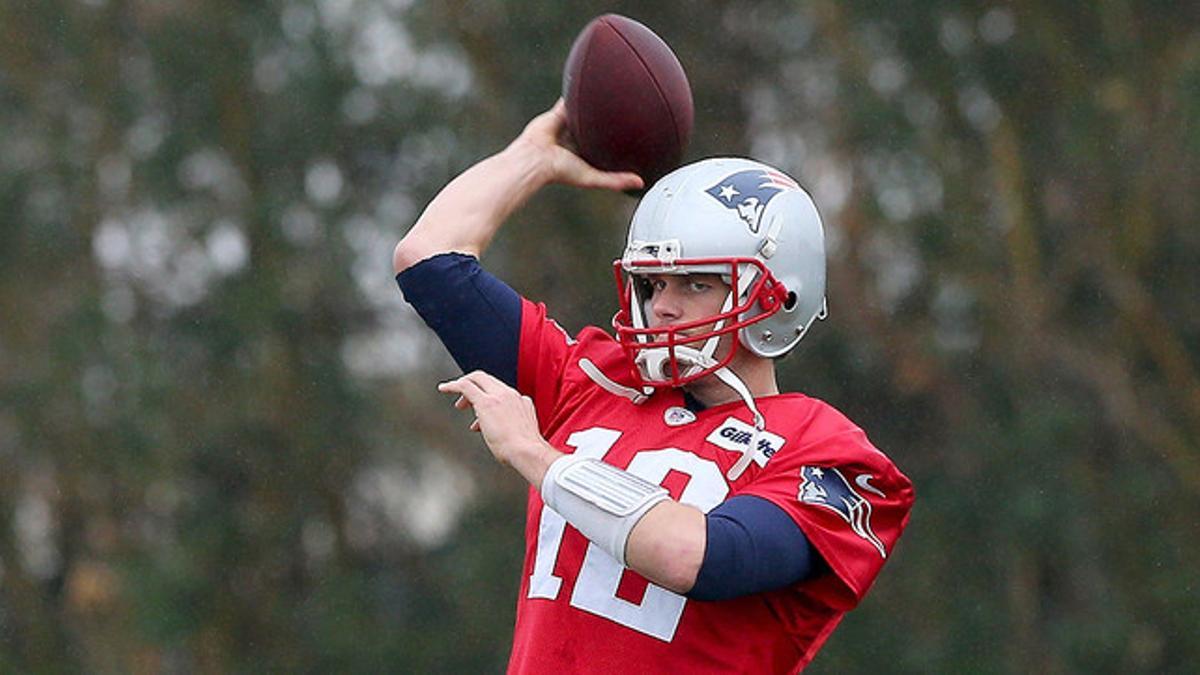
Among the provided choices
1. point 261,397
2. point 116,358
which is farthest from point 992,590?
point 116,358

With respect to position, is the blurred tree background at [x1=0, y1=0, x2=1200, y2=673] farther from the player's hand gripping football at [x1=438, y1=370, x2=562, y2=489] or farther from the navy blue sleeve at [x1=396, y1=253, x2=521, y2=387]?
the player's hand gripping football at [x1=438, y1=370, x2=562, y2=489]

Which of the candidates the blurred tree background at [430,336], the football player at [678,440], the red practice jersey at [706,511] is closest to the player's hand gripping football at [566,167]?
the football player at [678,440]

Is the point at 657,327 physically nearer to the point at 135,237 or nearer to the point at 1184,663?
the point at 1184,663

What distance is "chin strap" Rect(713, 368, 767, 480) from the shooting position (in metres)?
3.56

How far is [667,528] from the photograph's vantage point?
3307 mm

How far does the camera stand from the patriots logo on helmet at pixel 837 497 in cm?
346

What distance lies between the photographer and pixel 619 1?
1274cm

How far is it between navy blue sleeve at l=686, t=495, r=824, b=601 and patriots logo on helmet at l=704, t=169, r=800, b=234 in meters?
0.57

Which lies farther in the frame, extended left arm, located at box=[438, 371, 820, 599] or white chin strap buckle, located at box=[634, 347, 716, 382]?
white chin strap buckle, located at box=[634, 347, 716, 382]

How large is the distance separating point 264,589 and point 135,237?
261cm

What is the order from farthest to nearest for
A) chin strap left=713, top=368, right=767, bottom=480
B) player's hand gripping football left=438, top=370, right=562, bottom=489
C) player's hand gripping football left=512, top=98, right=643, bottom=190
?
player's hand gripping football left=512, top=98, right=643, bottom=190
chin strap left=713, top=368, right=767, bottom=480
player's hand gripping football left=438, top=370, right=562, bottom=489

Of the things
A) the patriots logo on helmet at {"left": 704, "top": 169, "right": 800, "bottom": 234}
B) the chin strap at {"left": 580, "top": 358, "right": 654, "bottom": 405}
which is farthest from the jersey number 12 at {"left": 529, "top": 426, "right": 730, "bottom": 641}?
the patriots logo on helmet at {"left": 704, "top": 169, "right": 800, "bottom": 234}

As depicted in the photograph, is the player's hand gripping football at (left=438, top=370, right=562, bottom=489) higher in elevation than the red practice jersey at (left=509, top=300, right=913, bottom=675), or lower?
higher

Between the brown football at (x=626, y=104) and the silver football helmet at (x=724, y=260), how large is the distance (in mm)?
302
